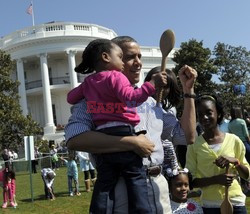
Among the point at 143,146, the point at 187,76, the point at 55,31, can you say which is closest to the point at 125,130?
the point at 143,146

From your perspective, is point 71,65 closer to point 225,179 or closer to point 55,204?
point 55,204

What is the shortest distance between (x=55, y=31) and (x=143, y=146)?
39659 mm

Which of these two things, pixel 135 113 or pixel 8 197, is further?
pixel 8 197

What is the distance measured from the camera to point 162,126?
2555 mm

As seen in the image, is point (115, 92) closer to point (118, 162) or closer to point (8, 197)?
point (118, 162)

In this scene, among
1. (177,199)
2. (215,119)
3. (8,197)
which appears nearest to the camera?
(177,199)

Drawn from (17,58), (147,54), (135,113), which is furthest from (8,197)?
(147,54)

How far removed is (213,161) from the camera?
319 cm

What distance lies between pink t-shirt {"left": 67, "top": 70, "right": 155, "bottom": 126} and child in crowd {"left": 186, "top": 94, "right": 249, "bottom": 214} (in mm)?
1119

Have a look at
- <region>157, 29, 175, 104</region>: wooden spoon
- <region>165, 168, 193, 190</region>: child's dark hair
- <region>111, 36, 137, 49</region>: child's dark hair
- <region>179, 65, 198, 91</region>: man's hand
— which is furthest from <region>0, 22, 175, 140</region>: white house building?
<region>157, 29, 175, 104</region>: wooden spoon

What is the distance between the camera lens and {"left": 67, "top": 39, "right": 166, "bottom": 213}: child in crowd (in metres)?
2.12

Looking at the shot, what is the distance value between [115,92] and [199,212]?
1446mm

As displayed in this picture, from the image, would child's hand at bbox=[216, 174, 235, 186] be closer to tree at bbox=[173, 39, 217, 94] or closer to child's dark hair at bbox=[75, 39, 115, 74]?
child's dark hair at bbox=[75, 39, 115, 74]

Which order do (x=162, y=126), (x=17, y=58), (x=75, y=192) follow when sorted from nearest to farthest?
(x=162, y=126), (x=75, y=192), (x=17, y=58)
